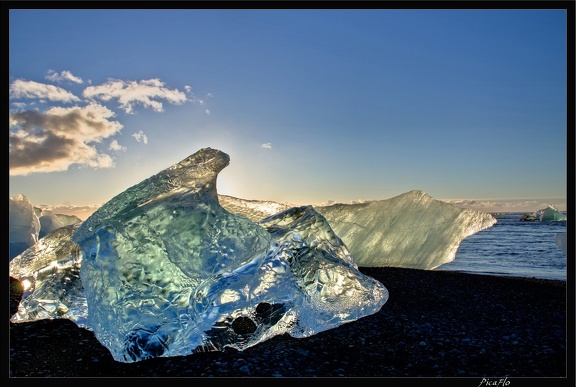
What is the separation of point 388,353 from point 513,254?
9231 mm

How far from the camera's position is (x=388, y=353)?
3.94 metres

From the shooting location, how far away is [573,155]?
3770 millimetres

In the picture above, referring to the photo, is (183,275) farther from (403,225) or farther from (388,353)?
(403,225)

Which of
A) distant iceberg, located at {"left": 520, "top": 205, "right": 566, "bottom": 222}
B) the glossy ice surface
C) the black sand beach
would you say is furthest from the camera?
distant iceberg, located at {"left": 520, "top": 205, "right": 566, "bottom": 222}

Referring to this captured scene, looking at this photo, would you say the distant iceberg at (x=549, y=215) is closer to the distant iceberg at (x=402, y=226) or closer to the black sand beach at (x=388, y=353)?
the distant iceberg at (x=402, y=226)

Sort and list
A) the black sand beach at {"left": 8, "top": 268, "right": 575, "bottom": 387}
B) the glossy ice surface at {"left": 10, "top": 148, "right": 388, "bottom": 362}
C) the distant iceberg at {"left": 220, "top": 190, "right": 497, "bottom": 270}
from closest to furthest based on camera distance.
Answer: the black sand beach at {"left": 8, "top": 268, "right": 575, "bottom": 387} < the glossy ice surface at {"left": 10, "top": 148, "right": 388, "bottom": 362} < the distant iceberg at {"left": 220, "top": 190, "right": 497, "bottom": 270}

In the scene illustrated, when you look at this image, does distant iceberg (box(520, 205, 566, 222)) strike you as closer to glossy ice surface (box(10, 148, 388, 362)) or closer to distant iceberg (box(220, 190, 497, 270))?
distant iceberg (box(220, 190, 497, 270))

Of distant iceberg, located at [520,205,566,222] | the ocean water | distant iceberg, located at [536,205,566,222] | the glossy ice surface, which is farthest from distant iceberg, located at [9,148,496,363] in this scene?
distant iceberg, located at [536,205,566,222]

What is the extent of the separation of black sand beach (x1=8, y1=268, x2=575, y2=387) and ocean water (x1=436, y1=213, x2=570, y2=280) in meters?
3.74

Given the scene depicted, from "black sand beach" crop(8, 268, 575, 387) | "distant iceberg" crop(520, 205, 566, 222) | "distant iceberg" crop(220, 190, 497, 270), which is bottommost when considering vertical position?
"distant iceberg" crop(520, 205, 566, 222)

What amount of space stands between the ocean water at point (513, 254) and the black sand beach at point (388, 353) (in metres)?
3.74

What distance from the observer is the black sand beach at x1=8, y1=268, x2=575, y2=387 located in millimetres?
3555

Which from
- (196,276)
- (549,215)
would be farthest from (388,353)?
(549,215)

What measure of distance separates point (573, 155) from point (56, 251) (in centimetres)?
497
